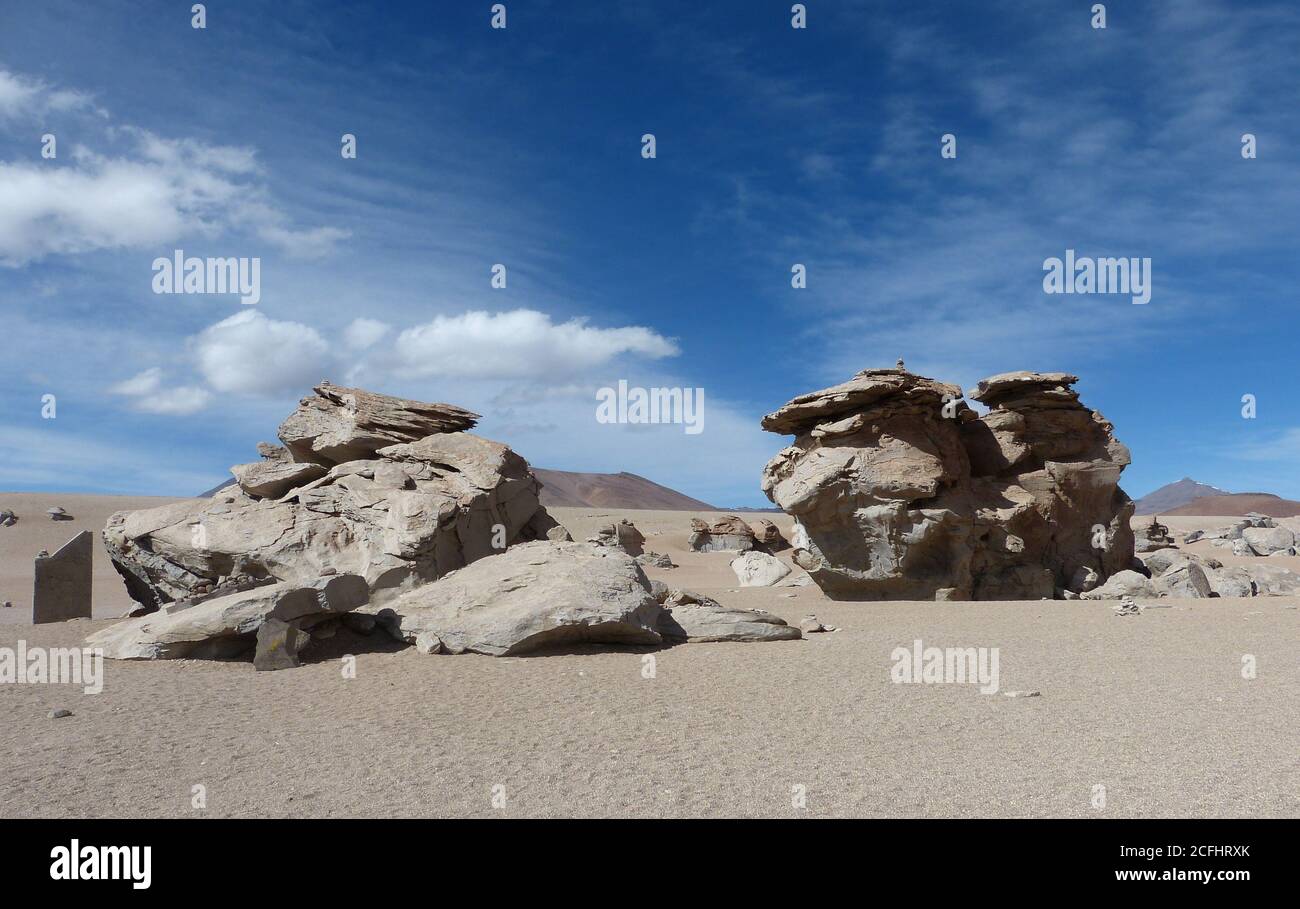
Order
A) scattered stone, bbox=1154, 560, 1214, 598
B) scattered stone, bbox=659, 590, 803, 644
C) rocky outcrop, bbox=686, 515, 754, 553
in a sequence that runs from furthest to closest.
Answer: rocky outcrop, bbox=686, 515, 754, 553
scattered stone, bbox=1154, 560, 1214, 598
scattered stone, bbox=659, 590, 803, 644

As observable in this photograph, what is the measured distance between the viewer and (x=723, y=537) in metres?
42.7

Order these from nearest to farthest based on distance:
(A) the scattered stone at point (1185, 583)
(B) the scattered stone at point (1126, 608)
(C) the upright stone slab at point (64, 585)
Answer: (B) the scattered stone at point (1126, 608) → (C) the upright stone slab at point (64, 585) → (A) the scattered stone at point (1185, 583)

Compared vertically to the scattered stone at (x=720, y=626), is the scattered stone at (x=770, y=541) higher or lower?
higher

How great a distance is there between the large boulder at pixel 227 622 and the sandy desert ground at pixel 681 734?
0.48 meters

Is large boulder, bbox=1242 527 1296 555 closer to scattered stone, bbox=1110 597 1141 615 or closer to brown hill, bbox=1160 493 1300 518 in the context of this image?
scattered stone, bbox=1110 597 1141 615

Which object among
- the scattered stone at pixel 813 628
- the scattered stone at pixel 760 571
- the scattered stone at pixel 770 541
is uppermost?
the scattered stone at pixel 770 541

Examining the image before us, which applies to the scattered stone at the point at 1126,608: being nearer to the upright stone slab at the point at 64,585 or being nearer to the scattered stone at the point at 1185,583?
the scattered stone at the point at 1185,583

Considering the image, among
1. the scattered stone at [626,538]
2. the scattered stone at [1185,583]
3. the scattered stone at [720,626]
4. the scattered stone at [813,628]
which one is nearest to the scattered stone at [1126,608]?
the scattered stone at [1185,583]

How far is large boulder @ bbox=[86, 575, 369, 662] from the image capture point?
11375 mm

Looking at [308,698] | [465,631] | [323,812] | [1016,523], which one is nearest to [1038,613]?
[1016,523]

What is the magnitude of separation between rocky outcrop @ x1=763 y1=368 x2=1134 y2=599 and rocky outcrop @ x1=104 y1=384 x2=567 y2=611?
21.0ft

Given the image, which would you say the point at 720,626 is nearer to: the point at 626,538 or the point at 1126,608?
the point at 1126,608

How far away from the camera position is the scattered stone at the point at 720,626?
12953mm

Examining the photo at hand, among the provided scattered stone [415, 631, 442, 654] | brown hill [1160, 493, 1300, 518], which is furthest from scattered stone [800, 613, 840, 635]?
brown hill [1160, 493, 1300, 518]
